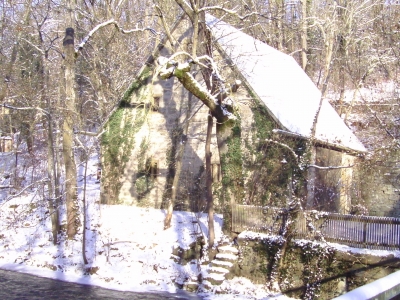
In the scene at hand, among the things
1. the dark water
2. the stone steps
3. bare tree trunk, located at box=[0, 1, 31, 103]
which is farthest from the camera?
bare tree trunk, located at box=[0, 1, 31, 103]

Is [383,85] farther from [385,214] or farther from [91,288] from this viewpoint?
[91,288]

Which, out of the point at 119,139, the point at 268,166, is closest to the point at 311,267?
the point at 268,166

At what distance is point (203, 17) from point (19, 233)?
404 inches

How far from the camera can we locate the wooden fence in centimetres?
1048

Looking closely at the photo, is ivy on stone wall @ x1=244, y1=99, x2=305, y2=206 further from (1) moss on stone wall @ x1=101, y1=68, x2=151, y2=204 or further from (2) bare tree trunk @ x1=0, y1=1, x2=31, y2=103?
(2) bare tree trunk @ x1=0, y1=1, x2=31, y2=103

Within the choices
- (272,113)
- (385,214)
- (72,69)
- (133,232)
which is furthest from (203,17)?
(385,214)

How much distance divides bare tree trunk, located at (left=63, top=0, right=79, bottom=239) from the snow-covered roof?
15.9 ft

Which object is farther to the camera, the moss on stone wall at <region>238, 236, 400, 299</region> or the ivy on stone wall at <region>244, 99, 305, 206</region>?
the ivy on stone wall at <region>244, 99, 305, 206</region>

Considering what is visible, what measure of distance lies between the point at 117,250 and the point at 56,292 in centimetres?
313

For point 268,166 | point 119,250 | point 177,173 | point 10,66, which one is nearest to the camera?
point 119,250

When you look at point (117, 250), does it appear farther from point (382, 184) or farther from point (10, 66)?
point (382, 184)

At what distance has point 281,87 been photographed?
720 inches

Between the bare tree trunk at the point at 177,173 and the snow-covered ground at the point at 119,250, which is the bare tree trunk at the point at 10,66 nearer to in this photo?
the snow-covered ground at the point at 119,250

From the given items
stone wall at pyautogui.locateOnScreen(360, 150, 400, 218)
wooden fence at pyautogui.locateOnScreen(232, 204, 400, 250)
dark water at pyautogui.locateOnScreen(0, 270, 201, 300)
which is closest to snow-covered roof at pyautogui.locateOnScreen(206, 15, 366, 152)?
stone wall at pyautogui.locateOnScreen(360, 150, 400, 218)
